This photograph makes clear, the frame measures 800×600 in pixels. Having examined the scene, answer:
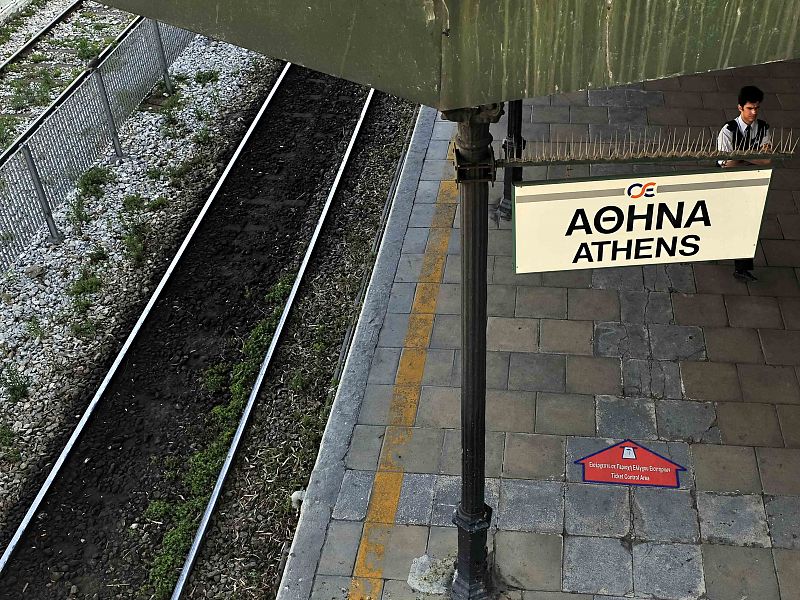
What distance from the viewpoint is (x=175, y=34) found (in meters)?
11.9

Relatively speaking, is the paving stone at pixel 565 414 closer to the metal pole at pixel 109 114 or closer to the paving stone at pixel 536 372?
the paving stone at pixel 536 372

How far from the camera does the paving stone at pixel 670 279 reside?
727 centimetres

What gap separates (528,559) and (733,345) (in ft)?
8.60

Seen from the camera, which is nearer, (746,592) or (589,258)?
(589,258)

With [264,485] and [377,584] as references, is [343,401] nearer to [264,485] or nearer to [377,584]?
[264,485]

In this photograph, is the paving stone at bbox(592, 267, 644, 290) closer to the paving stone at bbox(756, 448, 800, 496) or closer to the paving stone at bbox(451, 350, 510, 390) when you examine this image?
the paving stone at bbox(451, 350, 510, 390)

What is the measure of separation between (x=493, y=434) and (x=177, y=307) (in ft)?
11.1

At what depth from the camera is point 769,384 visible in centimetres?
631

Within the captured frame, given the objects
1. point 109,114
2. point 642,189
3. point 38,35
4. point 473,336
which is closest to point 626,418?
point 473,336

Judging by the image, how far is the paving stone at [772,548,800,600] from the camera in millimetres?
4977

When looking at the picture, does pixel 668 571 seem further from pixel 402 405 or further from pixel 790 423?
pixel 402 405

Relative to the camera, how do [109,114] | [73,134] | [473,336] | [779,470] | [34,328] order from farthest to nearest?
[109,114]
[73,134]
[34,328]
[779,470]
[473,336]

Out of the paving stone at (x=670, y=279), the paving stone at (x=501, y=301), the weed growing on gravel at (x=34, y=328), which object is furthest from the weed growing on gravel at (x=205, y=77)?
the paving stone at (x=670, y=279)

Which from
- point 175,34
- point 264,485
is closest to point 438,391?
point 264,485
